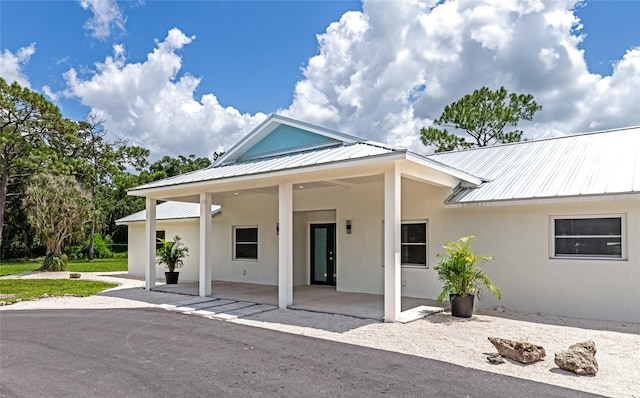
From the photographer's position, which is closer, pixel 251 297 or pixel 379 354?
pixel 379 354

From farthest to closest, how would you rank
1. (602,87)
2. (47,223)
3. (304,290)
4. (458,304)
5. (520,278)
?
(47,223) → (602,87) → (304,290) → (520,278) → (458,304)

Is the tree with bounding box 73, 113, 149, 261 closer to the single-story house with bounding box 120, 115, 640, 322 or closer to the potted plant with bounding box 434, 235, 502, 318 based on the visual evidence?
the single-story house with bounding box 120, 115, 640, 322

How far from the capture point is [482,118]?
27.6 m

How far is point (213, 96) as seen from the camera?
72.9 ft

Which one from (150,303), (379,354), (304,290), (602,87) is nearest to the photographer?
(379,354)

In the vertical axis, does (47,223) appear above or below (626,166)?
below

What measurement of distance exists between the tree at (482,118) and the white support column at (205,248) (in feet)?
63.3

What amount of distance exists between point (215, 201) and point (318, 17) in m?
7.63

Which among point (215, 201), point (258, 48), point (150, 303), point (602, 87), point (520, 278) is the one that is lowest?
point (150, 303)

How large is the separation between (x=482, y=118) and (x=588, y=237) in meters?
20.1

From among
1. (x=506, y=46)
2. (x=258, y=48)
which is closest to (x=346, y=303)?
(x=258, y=48)

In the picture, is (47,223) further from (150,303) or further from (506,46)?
(506,46)

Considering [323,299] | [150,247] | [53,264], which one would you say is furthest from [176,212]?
[323,299]

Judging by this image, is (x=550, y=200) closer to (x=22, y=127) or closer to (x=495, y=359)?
(x=495, y=359)
